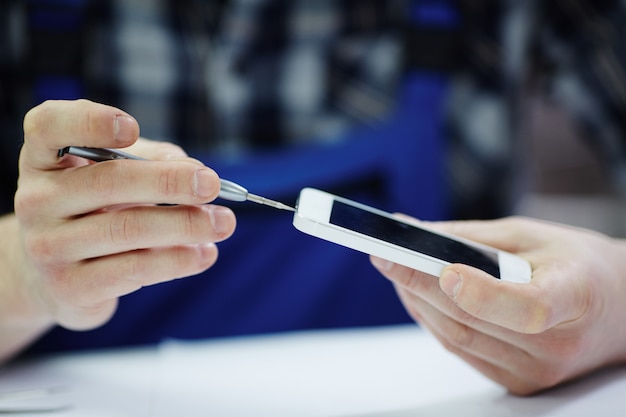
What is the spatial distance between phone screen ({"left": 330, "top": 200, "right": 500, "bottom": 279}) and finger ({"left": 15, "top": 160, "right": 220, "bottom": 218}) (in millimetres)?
89

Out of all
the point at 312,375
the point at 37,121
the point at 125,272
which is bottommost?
the point at 312,375

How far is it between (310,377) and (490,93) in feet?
1.57

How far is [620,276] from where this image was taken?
45cm

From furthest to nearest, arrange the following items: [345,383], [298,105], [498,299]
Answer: [298,105]
[345,383]
[498,299]

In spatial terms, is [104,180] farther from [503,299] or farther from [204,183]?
[503,299]

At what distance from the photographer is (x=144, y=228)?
39cm

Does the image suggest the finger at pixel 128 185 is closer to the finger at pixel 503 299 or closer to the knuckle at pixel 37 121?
the knuckle at pixel 37 121

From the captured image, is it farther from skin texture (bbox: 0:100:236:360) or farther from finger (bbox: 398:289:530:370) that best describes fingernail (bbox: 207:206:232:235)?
finger (bbox: 398:289:530:370)

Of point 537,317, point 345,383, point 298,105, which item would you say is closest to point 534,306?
point 537,317

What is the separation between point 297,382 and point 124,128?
0.25m

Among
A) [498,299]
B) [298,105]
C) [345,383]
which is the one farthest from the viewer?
[298,105]

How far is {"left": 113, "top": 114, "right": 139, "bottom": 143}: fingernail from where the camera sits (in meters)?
0.36

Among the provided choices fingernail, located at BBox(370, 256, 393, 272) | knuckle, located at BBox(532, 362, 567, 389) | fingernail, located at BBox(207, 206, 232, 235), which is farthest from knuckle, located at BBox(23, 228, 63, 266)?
knuckle, located at BBox(532, 362, 567, 389)

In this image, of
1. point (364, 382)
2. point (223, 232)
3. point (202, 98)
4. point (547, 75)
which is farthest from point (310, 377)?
point (547, 75)
